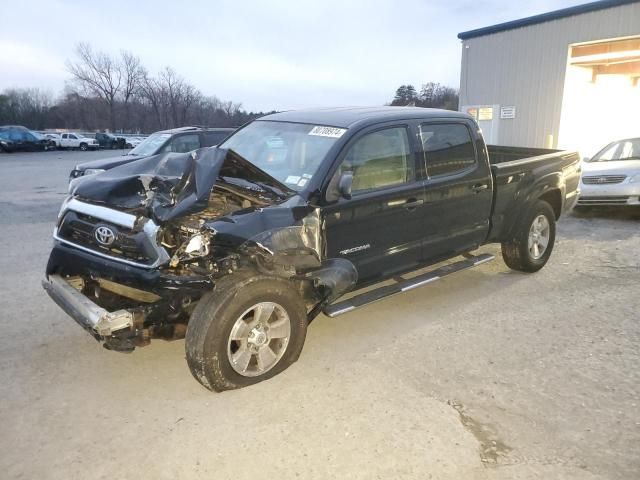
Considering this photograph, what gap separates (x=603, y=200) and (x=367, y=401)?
809 centimetres

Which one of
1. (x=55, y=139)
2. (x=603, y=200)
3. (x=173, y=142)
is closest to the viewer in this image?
(x=603, y=200)

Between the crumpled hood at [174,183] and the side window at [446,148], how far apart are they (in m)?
1.54

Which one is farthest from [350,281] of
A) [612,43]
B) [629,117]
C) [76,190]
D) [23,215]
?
[629,117]

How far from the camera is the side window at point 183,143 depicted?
10.9 meters

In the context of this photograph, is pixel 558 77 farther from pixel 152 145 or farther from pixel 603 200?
pixel 152 145

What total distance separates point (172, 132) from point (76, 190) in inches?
306

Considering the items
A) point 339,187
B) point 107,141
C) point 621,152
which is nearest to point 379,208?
point 339,187

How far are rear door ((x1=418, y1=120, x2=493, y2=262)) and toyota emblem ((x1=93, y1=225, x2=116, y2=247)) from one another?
2662 mm

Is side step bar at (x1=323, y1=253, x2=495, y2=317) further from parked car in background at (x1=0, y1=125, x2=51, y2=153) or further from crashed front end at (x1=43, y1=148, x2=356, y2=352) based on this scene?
parked car in background at (x1=0, y1=125, x2=51, y2=153)

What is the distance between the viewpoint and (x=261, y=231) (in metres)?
3.27

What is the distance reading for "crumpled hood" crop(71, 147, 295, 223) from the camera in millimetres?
3295

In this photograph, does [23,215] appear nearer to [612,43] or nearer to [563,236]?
[563,236]

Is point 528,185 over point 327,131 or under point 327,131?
under

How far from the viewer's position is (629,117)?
19.8 m
